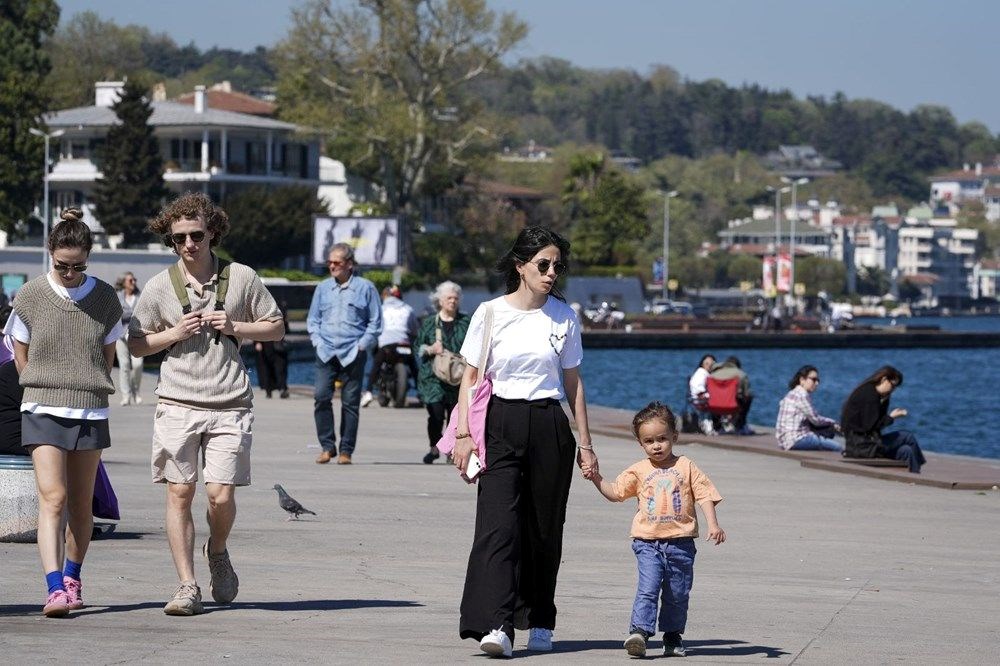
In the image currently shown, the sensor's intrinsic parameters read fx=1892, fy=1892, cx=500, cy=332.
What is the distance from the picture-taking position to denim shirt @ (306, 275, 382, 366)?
53.9ft

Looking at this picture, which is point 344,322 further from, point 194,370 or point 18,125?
point 18,125

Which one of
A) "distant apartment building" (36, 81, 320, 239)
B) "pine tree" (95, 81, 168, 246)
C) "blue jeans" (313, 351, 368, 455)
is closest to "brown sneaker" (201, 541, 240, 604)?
"blue jeans" (313, 351, 368, 455)

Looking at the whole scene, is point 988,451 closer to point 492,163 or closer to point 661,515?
point 661,515

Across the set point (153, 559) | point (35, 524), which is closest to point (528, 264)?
point (153, 559)

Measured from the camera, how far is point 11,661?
691 cm

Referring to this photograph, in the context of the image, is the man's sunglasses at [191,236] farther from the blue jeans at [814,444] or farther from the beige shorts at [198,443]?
the blue jeans at [814,444]

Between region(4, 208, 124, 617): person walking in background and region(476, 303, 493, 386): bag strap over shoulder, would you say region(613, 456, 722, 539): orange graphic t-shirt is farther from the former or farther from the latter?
A: region(4, 208, 124, 617): person walking in background

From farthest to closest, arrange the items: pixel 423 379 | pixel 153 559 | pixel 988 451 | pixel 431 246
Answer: pixel 431 246 < pixel 988 451 < pixel 423 379 < pixel 153 559

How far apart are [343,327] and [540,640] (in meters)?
8.97

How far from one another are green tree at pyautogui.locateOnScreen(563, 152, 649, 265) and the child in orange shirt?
106 m

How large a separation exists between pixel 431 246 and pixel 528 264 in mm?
88669

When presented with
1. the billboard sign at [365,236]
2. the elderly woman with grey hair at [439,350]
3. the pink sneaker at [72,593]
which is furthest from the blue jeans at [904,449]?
the billboard sign at [365,236]

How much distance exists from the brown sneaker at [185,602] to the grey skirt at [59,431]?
71 cm

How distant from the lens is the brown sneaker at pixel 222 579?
27.5 feet
